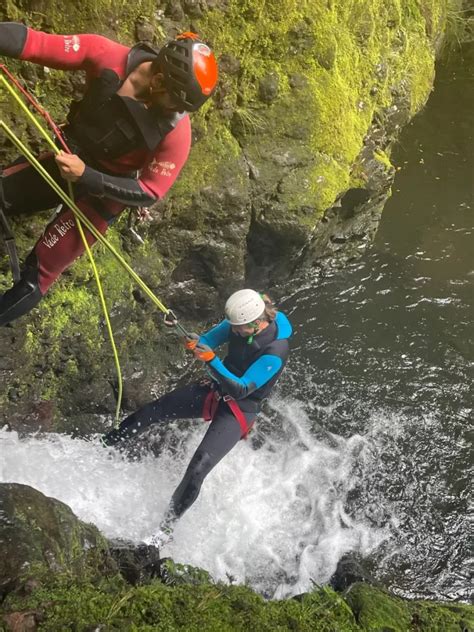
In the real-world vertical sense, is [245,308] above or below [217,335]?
above

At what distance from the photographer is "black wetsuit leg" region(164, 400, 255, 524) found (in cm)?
503

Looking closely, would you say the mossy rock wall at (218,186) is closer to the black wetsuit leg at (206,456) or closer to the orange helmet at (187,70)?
the black wetsuit leg at (206,456)

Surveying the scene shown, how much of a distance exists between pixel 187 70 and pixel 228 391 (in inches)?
94.4

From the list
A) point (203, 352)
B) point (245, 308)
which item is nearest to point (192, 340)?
point (203, 352)

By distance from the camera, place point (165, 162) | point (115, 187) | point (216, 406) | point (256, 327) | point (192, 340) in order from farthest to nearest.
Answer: point (216, 406), point (256, 327), point (192, 340), point (165, 162), point (115, 187)

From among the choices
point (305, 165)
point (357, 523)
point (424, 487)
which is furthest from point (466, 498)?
point (305, 165)

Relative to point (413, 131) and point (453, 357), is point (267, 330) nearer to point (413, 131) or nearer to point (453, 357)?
point (453, 357)

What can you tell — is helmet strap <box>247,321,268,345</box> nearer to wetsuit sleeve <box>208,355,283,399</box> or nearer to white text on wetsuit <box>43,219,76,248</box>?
wetsuit sleeve <box>208,355,283,399</box>

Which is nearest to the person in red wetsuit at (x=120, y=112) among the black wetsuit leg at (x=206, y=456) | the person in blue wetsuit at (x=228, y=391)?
the person in blue wetsuit at (x=228, y=391)

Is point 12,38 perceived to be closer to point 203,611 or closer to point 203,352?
point 203,352

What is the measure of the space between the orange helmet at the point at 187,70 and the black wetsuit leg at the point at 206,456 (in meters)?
2.69

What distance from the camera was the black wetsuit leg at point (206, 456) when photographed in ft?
16.5

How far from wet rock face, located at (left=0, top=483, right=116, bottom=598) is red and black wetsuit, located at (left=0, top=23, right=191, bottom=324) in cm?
135

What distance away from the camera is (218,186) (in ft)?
19.5
